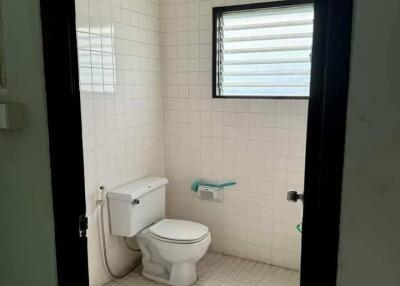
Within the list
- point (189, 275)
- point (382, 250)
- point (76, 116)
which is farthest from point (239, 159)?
point (382, 250)

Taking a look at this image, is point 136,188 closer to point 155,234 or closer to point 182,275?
point 155,234

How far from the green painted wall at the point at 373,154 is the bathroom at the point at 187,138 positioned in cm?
190

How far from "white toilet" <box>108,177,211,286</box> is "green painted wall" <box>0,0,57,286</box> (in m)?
1.27

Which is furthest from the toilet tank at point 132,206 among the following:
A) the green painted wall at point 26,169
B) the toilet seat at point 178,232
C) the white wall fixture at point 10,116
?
the white wall fixture at point 10,116

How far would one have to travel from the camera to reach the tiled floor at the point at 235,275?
272 cm

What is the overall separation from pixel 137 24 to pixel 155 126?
83 cm

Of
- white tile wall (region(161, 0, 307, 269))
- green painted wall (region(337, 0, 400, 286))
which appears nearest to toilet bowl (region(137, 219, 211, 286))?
white tile wall (region(161, 0, 307, 269))

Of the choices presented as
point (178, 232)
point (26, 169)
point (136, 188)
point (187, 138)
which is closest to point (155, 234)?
point (178, 232)

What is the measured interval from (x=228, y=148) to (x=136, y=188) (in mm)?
812

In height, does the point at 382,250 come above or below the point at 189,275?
above

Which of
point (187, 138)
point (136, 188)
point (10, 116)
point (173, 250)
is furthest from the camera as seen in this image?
point (187, 138)

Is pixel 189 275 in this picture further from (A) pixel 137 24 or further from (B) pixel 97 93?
(A) pixel 137 24

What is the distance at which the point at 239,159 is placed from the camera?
2955mm

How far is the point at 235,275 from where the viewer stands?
2.82 m
